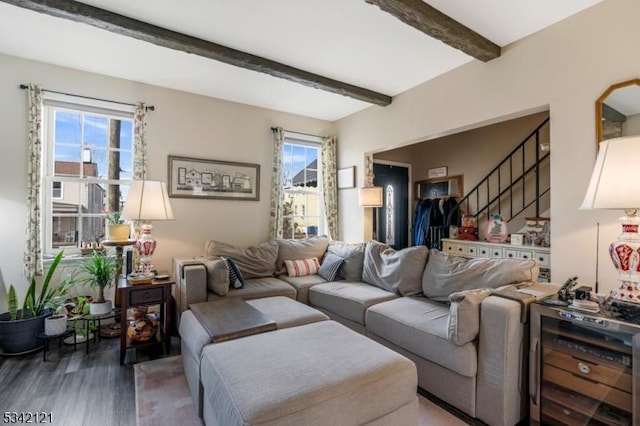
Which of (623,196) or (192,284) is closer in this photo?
(623,196)

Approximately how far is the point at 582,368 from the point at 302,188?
3.72 meters

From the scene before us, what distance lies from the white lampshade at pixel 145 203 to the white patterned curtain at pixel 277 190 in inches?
63.8

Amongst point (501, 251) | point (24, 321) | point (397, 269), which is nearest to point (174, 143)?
point (24, 321)

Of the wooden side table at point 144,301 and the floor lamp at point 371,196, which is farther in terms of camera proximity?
the floor lamp at point 371,196

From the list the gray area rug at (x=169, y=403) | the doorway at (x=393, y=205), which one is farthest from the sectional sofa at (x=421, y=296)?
the doorway at (x=393, y=205)

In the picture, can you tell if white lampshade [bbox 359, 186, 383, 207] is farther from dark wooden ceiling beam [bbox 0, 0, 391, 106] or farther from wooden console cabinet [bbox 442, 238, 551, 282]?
dark wooden ceiling beam [bbox 0, 0, 391, 106]

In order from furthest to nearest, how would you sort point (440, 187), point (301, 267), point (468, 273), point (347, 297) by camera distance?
point (440, 187)
point (301, 267)
point (347, 297)
point (468, 273)

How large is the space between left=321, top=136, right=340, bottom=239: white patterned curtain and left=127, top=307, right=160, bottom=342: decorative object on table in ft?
8.59

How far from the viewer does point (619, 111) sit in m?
2.09

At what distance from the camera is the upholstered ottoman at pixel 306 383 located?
1.23 meters

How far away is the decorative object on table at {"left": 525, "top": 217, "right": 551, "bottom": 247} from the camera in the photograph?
318 centimetres

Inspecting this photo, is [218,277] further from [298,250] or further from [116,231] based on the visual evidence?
[298,250]

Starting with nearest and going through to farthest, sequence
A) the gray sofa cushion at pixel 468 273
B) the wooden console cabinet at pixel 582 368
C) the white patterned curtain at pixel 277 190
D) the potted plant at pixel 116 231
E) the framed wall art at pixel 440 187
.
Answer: the wooden console cabinet at pixel 582 368
the gray sofa cushion at pixel 468 273
the potted plant at pixel 116 231
the white patterned curtain at pixel 277 190
the framed wall art at pixel 440 187

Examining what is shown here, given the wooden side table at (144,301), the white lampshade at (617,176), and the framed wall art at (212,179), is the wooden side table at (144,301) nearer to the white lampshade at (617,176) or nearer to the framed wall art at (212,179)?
the framed wall art at (212,179)
